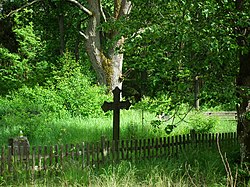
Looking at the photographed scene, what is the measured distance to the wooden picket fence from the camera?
8.89 meters

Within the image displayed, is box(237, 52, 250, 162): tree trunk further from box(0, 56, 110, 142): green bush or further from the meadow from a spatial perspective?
box(0, 56, 110, 142): green bush

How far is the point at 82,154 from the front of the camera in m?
9.48

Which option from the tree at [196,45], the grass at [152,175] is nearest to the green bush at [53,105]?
the grass at [152,175]

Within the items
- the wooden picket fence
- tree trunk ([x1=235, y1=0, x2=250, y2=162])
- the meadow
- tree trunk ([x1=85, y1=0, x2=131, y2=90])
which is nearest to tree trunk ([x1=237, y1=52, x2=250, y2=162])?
tree trunk ([x1=235, y1=0, x2=250, y2=162])

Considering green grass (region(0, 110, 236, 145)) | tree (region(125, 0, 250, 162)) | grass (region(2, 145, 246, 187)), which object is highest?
tree (region(125, 0, 250, 162))

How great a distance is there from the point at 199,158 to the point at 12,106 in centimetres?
1032

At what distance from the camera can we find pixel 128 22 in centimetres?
909

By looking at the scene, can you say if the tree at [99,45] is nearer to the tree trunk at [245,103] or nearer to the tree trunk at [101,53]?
the tree trunk at [101,53]

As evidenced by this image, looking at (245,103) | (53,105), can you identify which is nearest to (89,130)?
(53,105)

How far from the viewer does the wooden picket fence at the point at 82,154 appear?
889 centimetres

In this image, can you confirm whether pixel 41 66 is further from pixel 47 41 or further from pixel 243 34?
pixel 243 34

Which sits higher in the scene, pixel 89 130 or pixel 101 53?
pixel 101 53

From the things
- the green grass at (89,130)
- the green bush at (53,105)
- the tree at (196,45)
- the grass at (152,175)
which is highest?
the tree at (196,45)

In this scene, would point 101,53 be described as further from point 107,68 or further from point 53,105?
point 53,105
